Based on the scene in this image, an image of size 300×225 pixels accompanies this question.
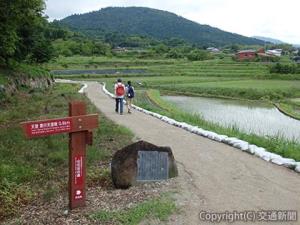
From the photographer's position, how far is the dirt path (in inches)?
269

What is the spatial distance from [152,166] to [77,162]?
1572mm

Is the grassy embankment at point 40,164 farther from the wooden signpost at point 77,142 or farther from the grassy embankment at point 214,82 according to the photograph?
the grassy embankment at point 214,82

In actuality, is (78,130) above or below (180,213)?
above

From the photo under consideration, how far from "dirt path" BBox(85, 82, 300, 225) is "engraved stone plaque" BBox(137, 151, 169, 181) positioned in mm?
410

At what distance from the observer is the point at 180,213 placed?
6516 millimetres

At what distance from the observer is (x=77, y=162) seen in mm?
6785

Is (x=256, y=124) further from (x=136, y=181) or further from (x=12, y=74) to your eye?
(x=136, y=181)

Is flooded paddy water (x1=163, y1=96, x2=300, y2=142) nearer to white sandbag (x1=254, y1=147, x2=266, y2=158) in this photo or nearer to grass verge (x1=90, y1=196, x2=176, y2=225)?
white sandbag (x1=254, y1=147, x2=266, y2=158)

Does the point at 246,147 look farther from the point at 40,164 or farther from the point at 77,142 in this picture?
the point at 77,142

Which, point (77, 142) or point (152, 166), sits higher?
point (77, 142)

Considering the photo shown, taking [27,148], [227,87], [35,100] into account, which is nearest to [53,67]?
[227,87]

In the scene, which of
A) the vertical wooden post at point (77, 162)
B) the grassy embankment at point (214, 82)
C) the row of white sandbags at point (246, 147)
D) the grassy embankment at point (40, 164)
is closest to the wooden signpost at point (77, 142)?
the vertical wooden post at point (77, 162)

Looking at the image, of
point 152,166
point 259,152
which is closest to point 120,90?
point 259,152

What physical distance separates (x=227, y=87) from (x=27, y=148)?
36.6m
